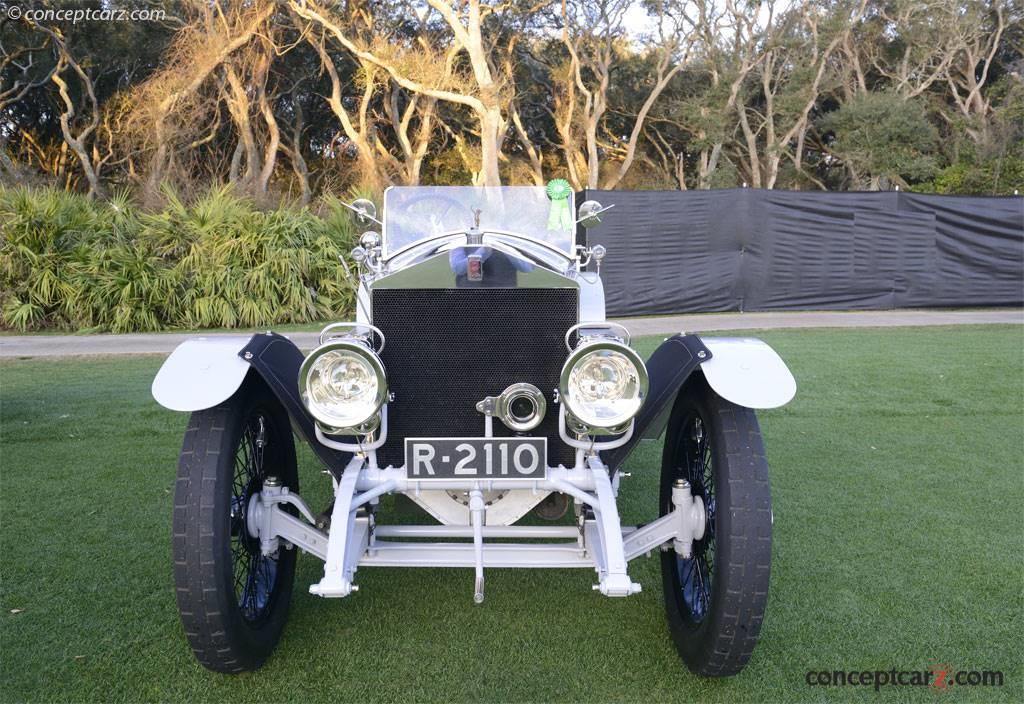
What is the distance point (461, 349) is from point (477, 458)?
1.24 feet

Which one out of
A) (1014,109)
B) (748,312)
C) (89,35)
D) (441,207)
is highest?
(89,35)

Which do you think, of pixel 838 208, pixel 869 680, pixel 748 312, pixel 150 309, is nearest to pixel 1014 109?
pixel 838 208

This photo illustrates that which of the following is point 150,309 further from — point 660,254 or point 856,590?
point 856,590

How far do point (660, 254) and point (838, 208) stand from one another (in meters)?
2.95

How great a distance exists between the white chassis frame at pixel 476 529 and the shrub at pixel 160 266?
8838 millimetres

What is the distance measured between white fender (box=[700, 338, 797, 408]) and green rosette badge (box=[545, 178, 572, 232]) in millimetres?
1377

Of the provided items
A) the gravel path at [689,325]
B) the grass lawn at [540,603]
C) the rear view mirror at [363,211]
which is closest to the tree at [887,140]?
the gravel path at [689,325]

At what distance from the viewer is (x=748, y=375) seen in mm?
2545

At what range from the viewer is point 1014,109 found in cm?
2041

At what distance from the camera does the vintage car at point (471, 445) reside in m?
2.36

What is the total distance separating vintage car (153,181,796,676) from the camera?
7.75ft

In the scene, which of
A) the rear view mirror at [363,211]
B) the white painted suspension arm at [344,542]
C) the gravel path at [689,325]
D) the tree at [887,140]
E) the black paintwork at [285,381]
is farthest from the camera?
the tree at [887,140]

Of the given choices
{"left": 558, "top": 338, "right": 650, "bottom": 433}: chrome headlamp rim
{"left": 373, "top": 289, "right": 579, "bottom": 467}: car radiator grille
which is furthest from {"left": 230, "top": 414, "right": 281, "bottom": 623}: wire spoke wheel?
{"left": 558, "top": 338, "right": 650, "bottom": 433}: chrome headlamp rim

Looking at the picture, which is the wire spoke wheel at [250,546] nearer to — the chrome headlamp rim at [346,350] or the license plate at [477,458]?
the chrome headlamp rim at [346,350]
